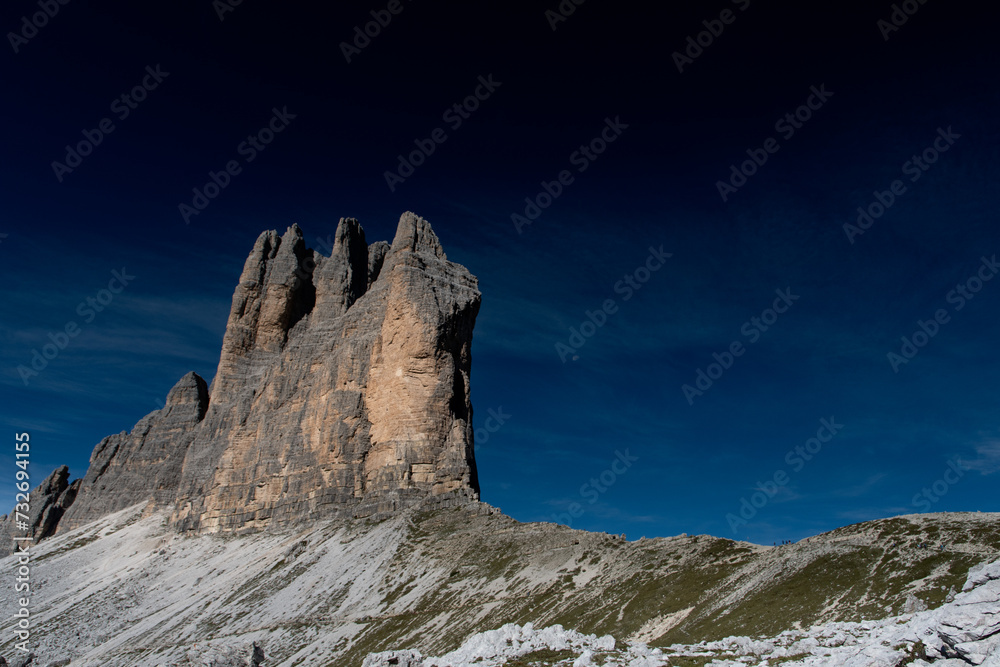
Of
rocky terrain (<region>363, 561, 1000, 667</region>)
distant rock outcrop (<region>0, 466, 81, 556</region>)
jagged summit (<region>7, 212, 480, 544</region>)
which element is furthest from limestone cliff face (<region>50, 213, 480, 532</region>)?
rocky terrain (<region>363, 561, 1000, 667</region>)

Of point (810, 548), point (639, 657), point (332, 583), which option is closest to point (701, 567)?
point (810, 548)

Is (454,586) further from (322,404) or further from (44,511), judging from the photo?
(44,511)

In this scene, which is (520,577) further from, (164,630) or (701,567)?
(164,630)

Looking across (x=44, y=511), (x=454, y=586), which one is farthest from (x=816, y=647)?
(x=44, y=511)

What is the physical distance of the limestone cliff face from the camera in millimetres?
83938

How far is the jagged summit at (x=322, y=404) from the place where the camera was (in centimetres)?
8394

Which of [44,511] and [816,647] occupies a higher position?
[44,511]

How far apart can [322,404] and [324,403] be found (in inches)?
26.9

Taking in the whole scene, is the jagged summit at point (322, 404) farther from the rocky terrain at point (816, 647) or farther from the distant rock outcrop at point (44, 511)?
the rocky terrain at point (816, 647)

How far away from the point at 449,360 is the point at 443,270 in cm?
1694

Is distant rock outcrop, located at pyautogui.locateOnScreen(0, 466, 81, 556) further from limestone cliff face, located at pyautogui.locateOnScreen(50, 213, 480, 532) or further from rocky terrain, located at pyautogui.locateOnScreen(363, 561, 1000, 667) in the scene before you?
rocky terrain, located at pyautogui.locateOnScreen(363, 561, 1000, 667)

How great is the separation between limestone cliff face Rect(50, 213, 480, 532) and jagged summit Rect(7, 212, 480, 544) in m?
0.22

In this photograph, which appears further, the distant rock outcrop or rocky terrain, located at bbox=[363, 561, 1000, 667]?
the distant rock outcrop

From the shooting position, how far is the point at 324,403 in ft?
317
